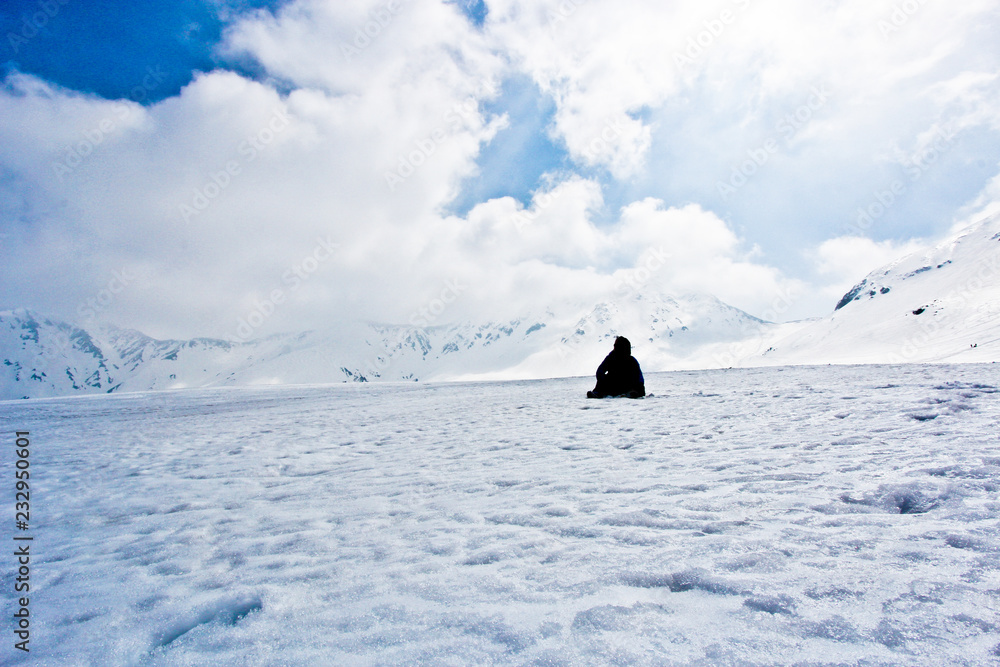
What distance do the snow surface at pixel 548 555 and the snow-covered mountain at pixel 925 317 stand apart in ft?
184

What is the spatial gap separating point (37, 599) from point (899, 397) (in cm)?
1702

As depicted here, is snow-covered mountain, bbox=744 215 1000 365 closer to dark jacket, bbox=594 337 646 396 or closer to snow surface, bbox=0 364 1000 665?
dark jacket, bbox=594 337 646 396

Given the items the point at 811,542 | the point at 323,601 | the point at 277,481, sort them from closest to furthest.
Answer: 1. the point at 323,601
2. the point at 811,542
3. the point at 277,481

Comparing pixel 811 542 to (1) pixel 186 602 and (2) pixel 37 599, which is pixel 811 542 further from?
(2) pixel 37 599

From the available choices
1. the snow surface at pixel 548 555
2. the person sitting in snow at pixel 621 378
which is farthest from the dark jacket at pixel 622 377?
the snow surface at pixel 548 555

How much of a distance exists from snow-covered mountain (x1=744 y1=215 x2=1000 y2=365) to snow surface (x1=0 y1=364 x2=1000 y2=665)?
2214 inches

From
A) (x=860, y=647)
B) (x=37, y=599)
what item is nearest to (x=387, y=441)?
(x=37, y=599)

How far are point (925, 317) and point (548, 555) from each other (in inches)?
4568

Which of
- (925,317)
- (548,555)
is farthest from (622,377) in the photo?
(925,317)

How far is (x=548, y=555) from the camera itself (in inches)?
151

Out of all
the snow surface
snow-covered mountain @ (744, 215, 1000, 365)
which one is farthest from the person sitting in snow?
snow-covered mountain @ (744, 215, 1000, 365)

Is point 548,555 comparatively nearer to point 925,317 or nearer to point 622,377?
point 622,377

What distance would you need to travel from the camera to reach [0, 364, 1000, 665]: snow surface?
103 inches

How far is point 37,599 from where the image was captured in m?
3.76
